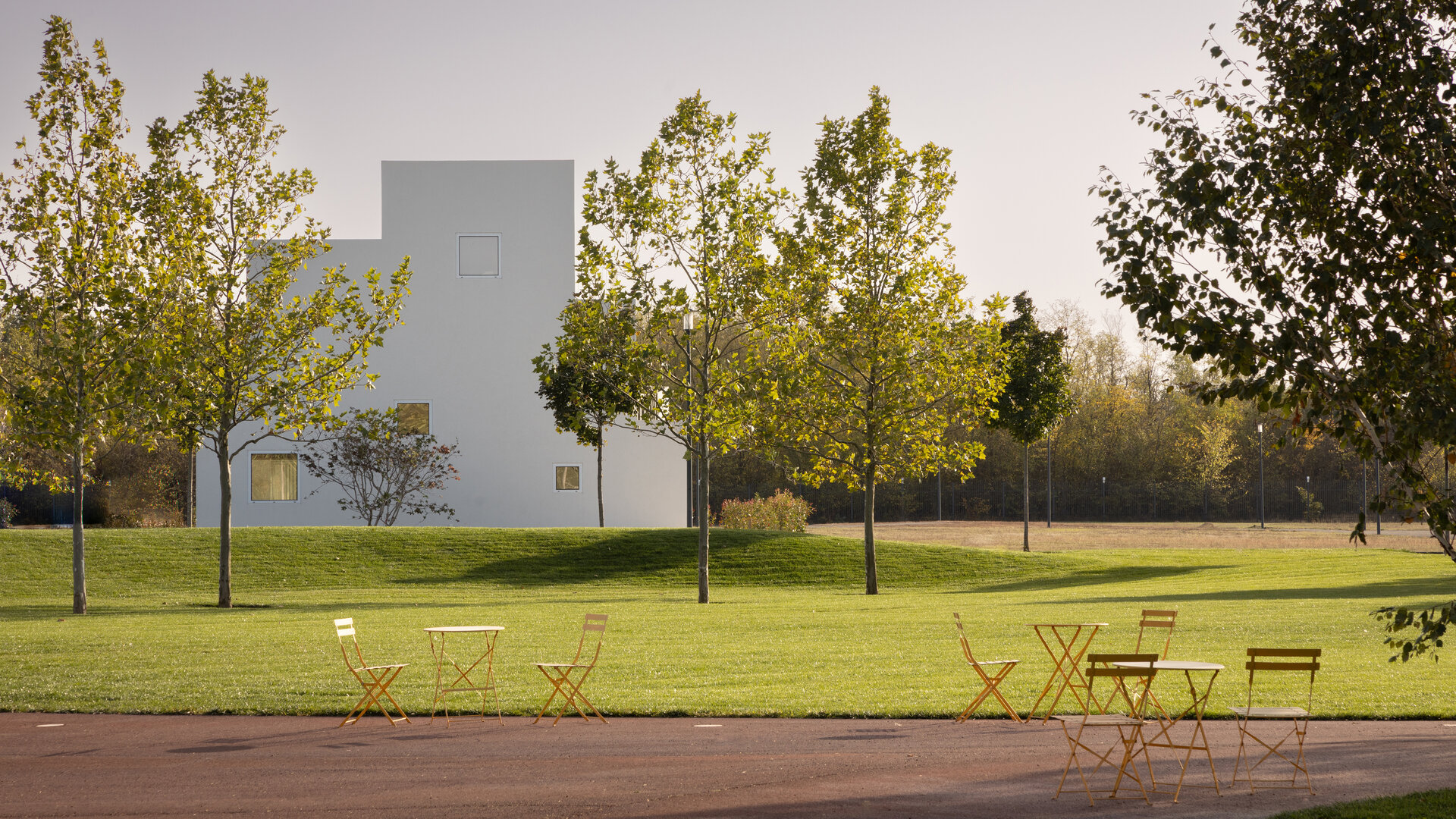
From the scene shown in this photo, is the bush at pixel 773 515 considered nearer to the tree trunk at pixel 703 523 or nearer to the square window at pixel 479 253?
the square window at pixel 479 253

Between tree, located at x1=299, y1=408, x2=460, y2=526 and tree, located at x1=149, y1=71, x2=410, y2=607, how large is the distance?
42.1 feet

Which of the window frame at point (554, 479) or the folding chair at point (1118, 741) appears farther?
the window frame at point (554, 479)

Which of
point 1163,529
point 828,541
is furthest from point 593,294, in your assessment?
point 1163,529

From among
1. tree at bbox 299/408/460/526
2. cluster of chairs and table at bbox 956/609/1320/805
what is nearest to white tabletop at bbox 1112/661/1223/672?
cluster of chairs and table at bbox 956/609/1320/805

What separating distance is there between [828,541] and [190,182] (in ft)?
55.0

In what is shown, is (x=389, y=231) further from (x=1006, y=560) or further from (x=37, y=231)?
(x=1006, y=560)

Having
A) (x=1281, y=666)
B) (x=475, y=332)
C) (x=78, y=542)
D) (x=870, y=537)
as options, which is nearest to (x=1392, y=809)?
(x=1281, y=666)

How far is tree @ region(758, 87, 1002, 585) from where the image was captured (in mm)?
23516

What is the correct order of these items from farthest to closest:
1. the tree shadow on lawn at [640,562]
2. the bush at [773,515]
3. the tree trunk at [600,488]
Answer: the bush at [773,515], the tree trunk at [600,488], the tree shadow on lawn at [640,562]

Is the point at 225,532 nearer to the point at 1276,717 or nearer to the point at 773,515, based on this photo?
the point at 773,515

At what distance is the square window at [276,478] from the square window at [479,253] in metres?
7.57

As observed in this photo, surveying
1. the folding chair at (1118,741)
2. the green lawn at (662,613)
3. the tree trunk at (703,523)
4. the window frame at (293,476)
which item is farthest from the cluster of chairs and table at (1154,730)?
the window frame at (293,476)

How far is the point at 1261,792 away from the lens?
272 inches

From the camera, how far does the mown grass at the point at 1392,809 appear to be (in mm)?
6254
